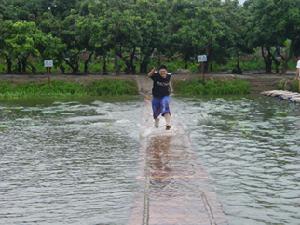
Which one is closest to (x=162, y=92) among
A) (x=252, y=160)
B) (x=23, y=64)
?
(x=252, y=160)

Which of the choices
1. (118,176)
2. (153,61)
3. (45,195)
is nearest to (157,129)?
(118,176)

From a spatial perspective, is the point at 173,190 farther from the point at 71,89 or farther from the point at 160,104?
the point at 71,89

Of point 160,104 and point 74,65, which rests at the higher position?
point 74,65

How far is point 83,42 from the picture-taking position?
38562 millimetres

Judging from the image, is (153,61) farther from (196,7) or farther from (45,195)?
(45,195)

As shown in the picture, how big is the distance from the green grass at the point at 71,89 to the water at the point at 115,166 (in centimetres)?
1387

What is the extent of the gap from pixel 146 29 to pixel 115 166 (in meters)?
28.1

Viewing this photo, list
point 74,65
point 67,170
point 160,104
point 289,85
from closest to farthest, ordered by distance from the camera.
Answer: point 67,170
point 160,104
point 289,85
point 74,65

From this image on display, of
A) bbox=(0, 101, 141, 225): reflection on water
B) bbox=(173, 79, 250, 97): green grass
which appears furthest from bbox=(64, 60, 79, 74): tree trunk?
bbox=(0, 101, 141, 225): reflection on water

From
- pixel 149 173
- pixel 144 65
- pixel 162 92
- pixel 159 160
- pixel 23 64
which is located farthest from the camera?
pixel 144 65

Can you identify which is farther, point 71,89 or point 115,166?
point 71,89

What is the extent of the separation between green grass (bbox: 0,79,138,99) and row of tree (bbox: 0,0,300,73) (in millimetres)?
3040

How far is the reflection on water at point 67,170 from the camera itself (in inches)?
278

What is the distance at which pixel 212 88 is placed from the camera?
3359 centimetres
